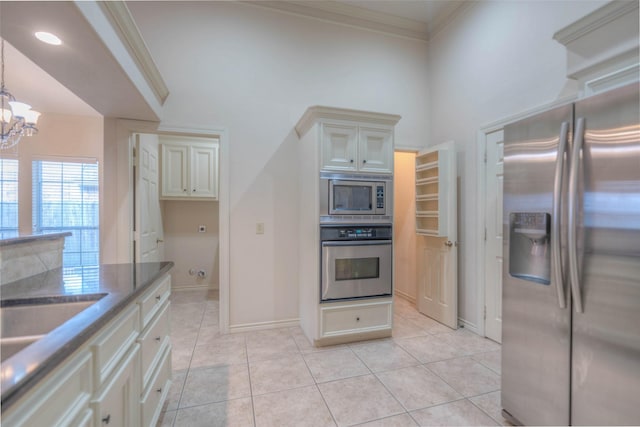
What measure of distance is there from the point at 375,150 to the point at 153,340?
231 centimetres

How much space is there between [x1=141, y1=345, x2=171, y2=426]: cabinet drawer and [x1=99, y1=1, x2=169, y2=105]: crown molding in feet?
6.25

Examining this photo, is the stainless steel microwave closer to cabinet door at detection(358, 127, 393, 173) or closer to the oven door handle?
cabinet door at detection(358, 127, 393, 173)

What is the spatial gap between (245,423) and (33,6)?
2312mm

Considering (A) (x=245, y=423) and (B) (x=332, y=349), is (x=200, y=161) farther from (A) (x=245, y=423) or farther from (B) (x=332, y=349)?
(A) (x=245, y=423)

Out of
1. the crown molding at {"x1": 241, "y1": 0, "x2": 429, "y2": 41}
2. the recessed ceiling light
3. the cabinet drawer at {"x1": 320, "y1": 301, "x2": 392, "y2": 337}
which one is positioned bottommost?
the cabinet drawer at {"x1": 320, "y1": 301, "x2": 392, "y2": 337}

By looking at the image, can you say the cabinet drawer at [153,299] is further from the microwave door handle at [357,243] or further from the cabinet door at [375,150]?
the cabinet door at [375,150]

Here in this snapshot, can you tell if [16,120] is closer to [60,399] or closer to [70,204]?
[70,204]

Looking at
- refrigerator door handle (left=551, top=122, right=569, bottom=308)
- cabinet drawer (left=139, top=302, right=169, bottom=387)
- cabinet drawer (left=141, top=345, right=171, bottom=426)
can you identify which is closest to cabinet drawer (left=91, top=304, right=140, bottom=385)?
cabinet drawer (left=139, top=302, right=169, bottom=387)

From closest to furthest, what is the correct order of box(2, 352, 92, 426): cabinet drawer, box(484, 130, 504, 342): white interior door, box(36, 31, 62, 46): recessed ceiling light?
1. box(2, 352, 92, 426): cabinet drawer
2. box(36, 31, 62, 46): recessed ceiling light
3. box(484, 130, 504, 342): white interior door

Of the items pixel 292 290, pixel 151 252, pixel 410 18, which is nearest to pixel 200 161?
pixel 151 252

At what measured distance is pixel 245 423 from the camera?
168 cm

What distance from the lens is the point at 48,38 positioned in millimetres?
1403

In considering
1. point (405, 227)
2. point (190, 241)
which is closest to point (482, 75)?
point (405, 227)

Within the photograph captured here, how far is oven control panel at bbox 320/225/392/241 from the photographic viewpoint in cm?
259
